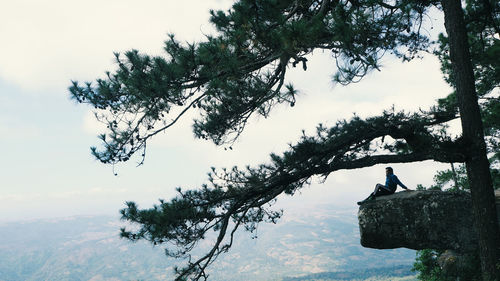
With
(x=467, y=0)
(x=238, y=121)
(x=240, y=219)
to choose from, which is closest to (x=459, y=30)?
(x=467, y=0)

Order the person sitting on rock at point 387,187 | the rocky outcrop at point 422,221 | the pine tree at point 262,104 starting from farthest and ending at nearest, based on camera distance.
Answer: the person sitting on rock at point 387,187
the rocky outcrop at point 422,221
the pine tree at point 262,104

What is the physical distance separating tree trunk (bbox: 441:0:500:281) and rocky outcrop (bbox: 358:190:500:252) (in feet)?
5.73

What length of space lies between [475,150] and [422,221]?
8.49ft

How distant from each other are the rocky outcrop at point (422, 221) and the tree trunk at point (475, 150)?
1748 mm

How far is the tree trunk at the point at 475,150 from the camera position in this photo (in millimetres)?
5582

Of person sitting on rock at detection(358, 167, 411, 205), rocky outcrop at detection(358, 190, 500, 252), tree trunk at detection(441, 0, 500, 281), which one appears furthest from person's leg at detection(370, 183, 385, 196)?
tree trunk at detection(441, 0, 500, 281)

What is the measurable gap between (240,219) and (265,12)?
4.08 metres

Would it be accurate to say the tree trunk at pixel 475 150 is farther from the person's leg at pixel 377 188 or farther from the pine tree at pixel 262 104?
the person's leg at pixel 377 188

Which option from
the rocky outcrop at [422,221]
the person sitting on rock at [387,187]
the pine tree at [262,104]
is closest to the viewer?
the pine tree at [262,104]

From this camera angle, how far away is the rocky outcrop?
7.41 metres

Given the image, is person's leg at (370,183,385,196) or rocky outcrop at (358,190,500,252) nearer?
rocky outcrop at (358,190,500,252)

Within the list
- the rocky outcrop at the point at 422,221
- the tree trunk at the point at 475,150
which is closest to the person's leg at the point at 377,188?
the rocky outcrop at the point at 422,221

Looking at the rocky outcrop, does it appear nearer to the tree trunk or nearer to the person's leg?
the person's leg

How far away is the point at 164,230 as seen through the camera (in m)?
5.43
